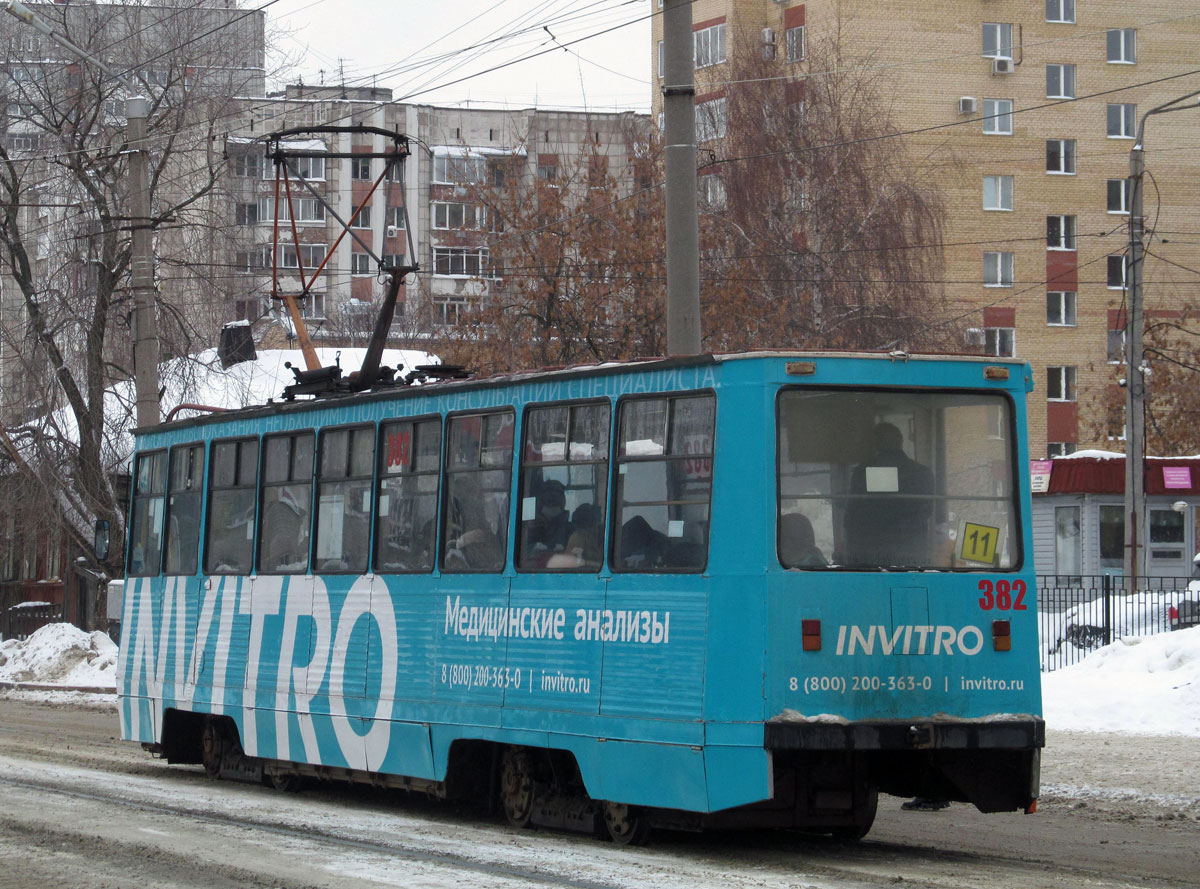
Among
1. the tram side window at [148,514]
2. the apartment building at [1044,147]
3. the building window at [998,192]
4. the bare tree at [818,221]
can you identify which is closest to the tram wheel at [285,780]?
the tram side window at [148,514]

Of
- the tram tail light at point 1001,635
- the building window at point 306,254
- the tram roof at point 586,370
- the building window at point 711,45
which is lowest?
the tram tail light at point 1001,635

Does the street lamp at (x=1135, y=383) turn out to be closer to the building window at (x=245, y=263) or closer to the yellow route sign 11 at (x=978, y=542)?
the building window at (x=245, y=263)

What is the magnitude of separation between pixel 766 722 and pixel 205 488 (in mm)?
7444

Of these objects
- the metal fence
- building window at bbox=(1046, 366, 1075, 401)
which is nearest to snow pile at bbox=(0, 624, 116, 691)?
the metal fence

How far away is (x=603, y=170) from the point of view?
3784 centimetres

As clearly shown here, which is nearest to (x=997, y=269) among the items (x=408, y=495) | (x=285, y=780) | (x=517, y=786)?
(x=285, y=780)

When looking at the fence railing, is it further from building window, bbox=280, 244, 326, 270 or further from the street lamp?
building window, bbox=280, 244, 326, 270

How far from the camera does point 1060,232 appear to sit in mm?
58219

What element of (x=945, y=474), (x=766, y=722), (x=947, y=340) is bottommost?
(x=766, y=722)

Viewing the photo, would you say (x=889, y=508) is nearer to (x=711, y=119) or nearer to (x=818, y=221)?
(x=818, y=221)

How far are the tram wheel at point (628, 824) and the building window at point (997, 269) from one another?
4862cm

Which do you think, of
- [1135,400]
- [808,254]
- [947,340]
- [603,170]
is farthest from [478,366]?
[1135,400]

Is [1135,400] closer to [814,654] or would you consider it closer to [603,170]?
[603,170]

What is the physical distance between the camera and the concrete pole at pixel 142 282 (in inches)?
901
